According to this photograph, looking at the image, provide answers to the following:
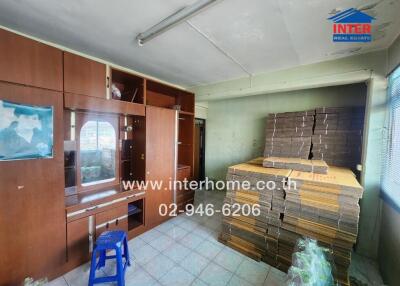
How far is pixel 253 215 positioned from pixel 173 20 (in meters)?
2.46

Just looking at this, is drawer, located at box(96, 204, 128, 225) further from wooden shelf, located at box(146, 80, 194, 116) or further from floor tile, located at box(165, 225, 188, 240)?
wooden shelf, located at box(146, 80, 194, 116)

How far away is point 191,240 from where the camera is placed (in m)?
2.52

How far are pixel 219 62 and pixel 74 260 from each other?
3.22m

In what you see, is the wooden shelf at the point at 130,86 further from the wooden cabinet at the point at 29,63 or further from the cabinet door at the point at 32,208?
the cabinet door at the point at 32,208

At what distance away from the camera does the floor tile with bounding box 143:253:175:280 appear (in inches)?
75.3

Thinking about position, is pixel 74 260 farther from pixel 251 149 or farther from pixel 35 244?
pixel 251 149

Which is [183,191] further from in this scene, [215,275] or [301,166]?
[301,166]

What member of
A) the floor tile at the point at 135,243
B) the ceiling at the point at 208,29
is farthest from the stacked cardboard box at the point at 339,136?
the floor tile at the point at 135,243

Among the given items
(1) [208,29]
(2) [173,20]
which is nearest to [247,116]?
(1) [208,29]

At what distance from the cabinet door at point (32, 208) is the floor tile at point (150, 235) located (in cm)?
101

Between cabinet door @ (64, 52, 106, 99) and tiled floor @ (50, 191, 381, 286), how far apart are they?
6.86 ft

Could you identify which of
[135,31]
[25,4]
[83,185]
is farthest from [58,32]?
[83,185]

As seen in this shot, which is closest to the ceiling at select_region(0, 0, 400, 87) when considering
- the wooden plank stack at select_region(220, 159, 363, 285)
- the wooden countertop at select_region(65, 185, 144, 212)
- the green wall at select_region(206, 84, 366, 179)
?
the green wall at select_region(206, 84, 366, 179)

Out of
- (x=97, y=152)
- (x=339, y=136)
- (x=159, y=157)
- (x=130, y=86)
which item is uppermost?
(x=130, y=86)
